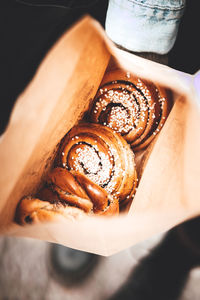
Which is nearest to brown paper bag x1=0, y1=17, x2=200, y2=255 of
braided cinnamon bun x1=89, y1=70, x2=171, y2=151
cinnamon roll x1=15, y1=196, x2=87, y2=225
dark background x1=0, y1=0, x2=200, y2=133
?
cinnamon roll x1=15, y1=196, x2=87, y2=225

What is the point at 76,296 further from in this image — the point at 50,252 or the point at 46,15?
the point at 46,15

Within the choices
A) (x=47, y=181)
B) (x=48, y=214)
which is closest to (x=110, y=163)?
(x=47, y=181)

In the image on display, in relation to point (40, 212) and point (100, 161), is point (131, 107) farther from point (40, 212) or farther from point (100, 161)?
point (40, 212)

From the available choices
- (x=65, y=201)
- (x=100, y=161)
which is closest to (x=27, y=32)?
(x=100, y=161)

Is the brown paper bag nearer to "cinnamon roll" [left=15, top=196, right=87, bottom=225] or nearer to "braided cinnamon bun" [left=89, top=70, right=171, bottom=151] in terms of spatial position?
"cinnamon roll" [left=15, top=196, right=87, bottom=225]

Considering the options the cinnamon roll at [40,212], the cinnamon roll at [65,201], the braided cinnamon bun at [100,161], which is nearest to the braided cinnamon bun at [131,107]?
the braided cinnamon bun at [100,161]

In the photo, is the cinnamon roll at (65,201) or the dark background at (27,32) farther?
the dark background at (27,32)

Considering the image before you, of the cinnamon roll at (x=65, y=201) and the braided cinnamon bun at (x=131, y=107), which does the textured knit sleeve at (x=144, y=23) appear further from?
the cinnamon roll at (x=65, y=201)
